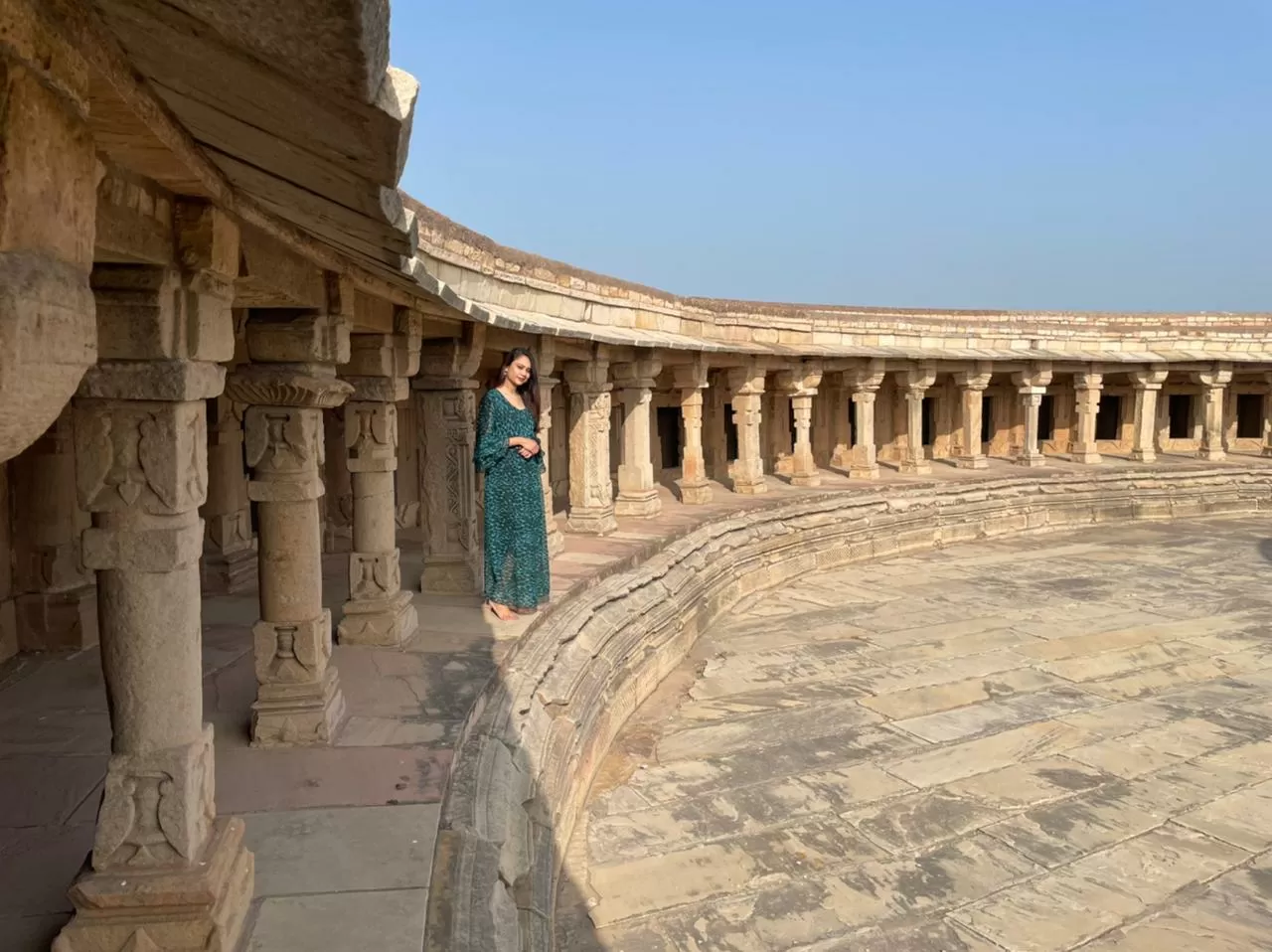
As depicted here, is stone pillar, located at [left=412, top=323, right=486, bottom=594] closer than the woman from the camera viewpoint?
No

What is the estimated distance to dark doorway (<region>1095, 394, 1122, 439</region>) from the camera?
2473 cm

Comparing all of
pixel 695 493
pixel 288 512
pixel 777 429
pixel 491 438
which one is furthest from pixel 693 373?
pixel 288 512

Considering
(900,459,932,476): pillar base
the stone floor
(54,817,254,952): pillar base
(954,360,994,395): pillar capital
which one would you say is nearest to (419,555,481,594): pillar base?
the stone floor

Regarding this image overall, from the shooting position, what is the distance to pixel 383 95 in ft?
5.67

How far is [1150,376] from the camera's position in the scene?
21.2m

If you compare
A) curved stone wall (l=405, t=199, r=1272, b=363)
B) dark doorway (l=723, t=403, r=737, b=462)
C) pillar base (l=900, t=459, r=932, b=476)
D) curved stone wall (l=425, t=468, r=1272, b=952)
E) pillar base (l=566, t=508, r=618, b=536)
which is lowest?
curved stone wall (l=425, t=468, r=1272, b=952)

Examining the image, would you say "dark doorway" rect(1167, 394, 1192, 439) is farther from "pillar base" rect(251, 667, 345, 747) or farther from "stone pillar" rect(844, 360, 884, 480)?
"pillar base" rect(251, 667, 345, 747)

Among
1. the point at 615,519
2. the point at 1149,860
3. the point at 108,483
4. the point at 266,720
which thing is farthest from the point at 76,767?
the point at 615,519

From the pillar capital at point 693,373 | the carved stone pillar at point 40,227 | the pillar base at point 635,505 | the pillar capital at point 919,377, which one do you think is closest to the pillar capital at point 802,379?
the pillar capital at point 693,373

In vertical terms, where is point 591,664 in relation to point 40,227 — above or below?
below

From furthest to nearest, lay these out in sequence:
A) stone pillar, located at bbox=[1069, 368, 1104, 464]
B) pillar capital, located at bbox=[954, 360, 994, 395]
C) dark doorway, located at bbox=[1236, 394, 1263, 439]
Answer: dark doorway, located at bbox=[1236, 394, 1263, 439] < stone pillar, located at bbox=[1069, 368, 1104, 464] < pillar capital, located at bbox=[954, 360, 994, 395]

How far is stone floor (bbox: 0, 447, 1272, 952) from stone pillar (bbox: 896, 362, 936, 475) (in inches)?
476

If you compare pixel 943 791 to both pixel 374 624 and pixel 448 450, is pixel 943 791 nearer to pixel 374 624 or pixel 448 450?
pixel 374 624

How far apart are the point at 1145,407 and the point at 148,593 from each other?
22.8m
